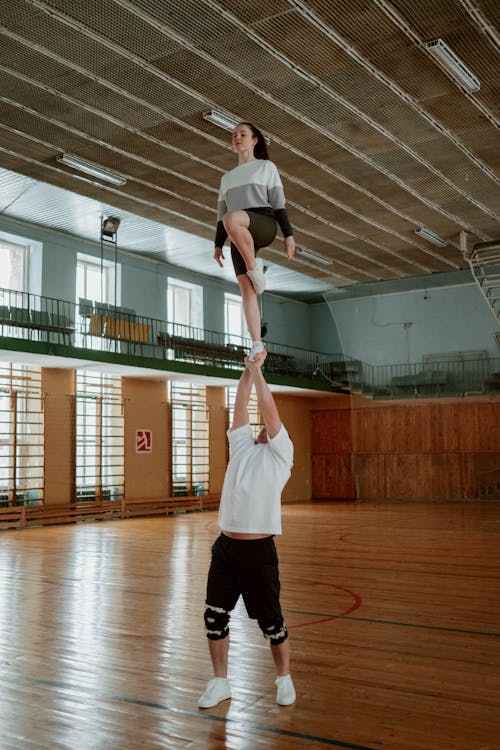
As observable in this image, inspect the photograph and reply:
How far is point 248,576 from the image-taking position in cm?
406

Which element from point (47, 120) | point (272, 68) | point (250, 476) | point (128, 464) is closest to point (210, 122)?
point (272, 68)

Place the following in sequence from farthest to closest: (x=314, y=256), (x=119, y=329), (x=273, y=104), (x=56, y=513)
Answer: (x=119, y=329)
(x=314, y=256)
(x=56, y=513)
(x=273, y=104)

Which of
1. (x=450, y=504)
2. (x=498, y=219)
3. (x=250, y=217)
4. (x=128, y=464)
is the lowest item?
(x=450, y=504)

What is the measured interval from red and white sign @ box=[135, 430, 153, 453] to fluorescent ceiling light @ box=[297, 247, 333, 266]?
702 centimetres

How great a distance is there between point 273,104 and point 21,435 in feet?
36.0

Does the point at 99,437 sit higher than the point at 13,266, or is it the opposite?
the point at 13,266

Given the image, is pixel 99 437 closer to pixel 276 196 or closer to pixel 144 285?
pixel 144 285

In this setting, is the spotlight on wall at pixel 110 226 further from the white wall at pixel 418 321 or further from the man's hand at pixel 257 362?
the man's hand at pixel 257 362

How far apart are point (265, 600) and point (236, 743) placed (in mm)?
716

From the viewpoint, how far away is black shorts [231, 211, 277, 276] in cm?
383

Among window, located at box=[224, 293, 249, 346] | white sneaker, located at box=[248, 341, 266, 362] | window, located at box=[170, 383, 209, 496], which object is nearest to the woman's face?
white sneaker, located at box=[248, 341, 266, 362]

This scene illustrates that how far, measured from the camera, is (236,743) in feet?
12.1

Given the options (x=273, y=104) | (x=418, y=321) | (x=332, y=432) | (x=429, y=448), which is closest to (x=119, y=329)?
(x=418, y=321)

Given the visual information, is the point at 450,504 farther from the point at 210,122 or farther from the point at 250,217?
the point at 250,217
